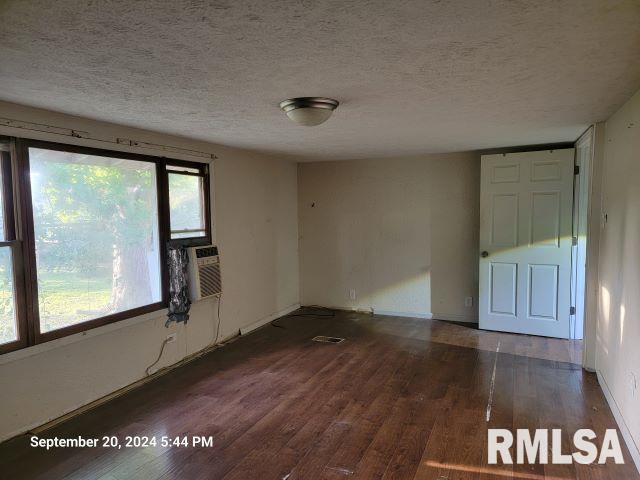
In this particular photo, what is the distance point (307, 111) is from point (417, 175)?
3047 mm

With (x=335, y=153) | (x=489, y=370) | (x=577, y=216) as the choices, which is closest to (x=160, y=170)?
(x=335, y=153)

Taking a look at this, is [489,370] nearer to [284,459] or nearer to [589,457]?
[589,457]

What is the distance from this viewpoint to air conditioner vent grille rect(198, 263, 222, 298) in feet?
12.6

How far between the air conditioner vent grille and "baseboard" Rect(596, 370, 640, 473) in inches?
130

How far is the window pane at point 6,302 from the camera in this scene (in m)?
2.48

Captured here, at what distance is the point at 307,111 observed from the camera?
2441 mm

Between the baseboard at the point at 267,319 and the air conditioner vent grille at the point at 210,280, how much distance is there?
0.84 metres

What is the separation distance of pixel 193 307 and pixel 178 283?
0.37m

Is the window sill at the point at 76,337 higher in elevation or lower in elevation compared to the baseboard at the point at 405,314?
higher

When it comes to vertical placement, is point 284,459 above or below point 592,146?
below

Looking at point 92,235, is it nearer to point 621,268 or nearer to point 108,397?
point 108,397

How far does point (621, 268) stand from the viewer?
2.67 m

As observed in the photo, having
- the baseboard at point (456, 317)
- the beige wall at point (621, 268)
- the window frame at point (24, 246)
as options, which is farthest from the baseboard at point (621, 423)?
the window frame at point (24, 246)

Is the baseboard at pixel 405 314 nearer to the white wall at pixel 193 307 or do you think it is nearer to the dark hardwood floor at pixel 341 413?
the dark hardwood floor at pixel 341 413
